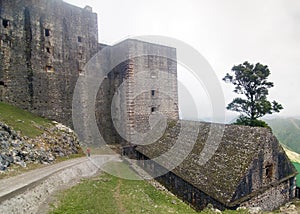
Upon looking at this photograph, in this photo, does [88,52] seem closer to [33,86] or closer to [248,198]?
[33,86]

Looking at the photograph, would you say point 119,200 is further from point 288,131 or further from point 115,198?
point 288,131

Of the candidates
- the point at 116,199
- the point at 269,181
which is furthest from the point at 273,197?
the point at 116,199

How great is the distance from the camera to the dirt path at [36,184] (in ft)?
28.2

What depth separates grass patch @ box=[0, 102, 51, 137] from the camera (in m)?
16.5

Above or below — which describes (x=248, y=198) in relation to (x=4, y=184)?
below

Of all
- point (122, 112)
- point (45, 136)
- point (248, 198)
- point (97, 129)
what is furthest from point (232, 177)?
point (97, 129)

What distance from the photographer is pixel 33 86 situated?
23094mm

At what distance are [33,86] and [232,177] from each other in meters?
20.2

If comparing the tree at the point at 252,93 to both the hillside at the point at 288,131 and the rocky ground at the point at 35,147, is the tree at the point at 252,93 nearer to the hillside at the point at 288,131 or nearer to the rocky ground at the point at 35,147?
the rocky ground at the point at 35,147

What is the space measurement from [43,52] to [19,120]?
8.70m

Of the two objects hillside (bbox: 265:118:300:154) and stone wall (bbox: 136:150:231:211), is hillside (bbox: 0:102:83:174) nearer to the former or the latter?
stone wall (bbox: 136:150:231:211)

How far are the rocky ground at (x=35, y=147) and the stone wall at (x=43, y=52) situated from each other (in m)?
5.12

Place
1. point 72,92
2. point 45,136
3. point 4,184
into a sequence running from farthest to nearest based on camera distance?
point 72,92, point 45,136, point 4,184

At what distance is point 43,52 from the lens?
23.8 metres
